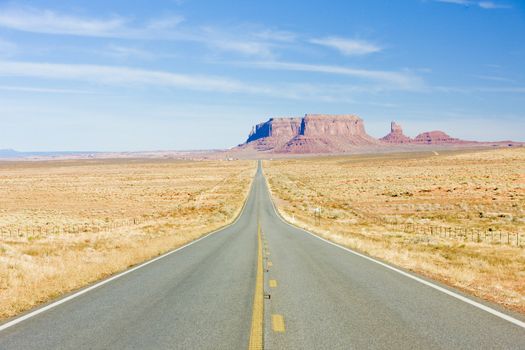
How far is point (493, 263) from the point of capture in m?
15.7

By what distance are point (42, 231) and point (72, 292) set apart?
86.1 feet

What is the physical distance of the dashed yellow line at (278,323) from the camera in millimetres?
6961

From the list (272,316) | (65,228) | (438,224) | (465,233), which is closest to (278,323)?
(272,316)

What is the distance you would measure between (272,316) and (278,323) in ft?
1.40

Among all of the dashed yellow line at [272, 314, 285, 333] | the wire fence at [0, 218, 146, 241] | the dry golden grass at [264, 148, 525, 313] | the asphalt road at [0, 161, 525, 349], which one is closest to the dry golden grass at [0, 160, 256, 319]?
the wire fence at [0, 218, 146, 241]

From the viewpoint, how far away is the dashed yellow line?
696 cm

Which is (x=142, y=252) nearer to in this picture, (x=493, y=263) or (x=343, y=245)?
(x=343, y=245)

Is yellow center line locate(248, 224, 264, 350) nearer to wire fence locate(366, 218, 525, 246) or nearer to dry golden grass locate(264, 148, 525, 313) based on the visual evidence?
dry golden grass locate(264, 148, 525, 313)

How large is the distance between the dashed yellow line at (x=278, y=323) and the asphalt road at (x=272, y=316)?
0.02m

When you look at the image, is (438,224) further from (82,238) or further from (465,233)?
(82,238)

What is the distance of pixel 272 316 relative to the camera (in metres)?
7.72

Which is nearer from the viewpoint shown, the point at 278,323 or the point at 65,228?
the point at 278,323

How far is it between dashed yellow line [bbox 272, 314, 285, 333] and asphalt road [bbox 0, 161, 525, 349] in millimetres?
17

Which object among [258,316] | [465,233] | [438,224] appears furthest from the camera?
[438,224]
